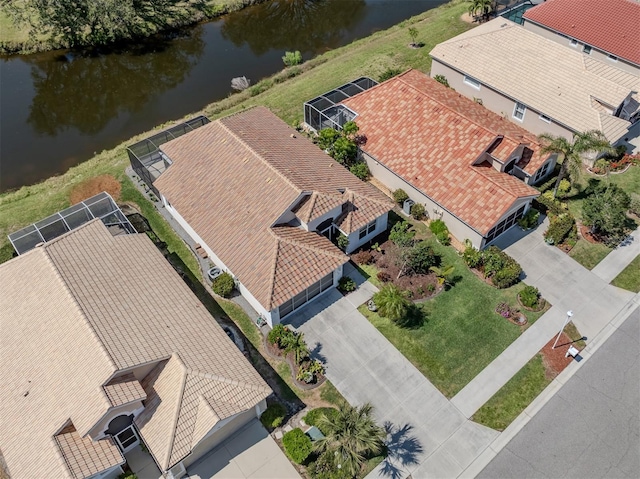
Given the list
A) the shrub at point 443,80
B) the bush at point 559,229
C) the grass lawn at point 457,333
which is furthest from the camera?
the shrub at point 443,80

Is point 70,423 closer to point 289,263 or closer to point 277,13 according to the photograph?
point 289,263

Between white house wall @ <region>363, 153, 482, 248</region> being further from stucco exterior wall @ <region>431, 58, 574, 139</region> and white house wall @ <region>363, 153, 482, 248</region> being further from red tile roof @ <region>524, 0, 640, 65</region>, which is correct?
red tile roof @ <region>524, 0, 640, 65</region>

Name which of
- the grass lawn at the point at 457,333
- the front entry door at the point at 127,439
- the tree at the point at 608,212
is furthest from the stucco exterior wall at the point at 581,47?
the front entry door at the point at 127,439

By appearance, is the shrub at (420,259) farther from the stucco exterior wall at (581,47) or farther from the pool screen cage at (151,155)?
the stucco exterior wall at (581,47)

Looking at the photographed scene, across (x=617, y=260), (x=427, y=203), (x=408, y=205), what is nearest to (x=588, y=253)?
(x=617, y=260)

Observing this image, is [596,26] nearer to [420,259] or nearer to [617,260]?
[617,260]

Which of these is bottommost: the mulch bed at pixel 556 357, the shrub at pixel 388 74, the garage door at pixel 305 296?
the mulch bed at pixel 556 357
